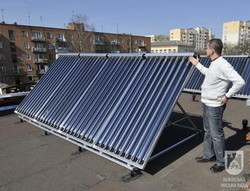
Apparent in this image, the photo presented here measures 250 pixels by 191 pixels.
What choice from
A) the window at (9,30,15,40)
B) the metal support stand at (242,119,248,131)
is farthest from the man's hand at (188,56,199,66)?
the window at (9,30,15,40)

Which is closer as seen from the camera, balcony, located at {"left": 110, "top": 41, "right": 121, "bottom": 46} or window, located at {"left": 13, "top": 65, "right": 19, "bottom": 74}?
window, located at {"left": 13, "top": 65, "right": 19, "bottom": 74}

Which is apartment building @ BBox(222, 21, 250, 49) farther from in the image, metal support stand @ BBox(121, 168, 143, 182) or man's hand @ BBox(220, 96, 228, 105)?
metal support stand @ BBox(121, 168, 143, 182)

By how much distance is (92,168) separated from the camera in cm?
390

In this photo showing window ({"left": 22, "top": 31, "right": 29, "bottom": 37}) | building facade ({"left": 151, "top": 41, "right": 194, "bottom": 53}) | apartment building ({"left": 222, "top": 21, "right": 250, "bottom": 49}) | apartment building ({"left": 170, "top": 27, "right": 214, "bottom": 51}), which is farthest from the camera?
apartment building ({"left": 170, "top": 27, "right": 214, "bottom": 51})

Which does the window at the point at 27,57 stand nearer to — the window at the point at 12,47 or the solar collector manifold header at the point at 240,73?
the window at the point at 12,47

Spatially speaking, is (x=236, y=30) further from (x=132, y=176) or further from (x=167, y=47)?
(x=132, y=176)

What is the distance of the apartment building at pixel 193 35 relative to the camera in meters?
133

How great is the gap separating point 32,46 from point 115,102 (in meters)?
54.9

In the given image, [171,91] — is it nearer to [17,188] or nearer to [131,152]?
[131,152]

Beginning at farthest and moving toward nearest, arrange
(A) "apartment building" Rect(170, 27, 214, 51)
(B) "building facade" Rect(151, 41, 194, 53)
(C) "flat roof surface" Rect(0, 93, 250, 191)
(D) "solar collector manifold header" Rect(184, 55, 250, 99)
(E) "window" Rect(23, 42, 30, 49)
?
(A) "apartment building" Rect(170, 27, 214, 51) < (B) "building facade" Rect(151, 41, 194, 53) < (E) "window" Rect(23, 42, 30, 49) < (D) "solar collector manifold header" Rect(184, 55, 250, 99) < (C) "flat roof surface" Rect(0, 93, 250, 191)

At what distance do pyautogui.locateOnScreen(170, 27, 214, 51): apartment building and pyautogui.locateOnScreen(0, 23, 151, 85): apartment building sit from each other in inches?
3333

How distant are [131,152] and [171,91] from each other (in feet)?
3.87

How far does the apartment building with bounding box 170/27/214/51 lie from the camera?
133 m

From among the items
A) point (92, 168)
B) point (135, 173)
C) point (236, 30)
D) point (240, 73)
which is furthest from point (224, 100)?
point (236, 30)
